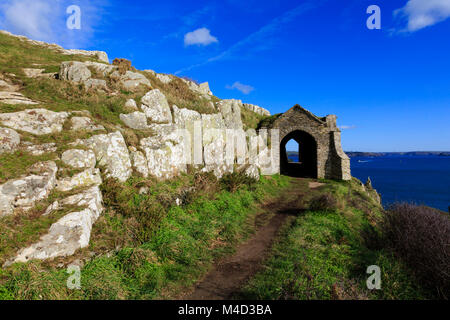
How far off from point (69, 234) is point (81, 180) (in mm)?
2189

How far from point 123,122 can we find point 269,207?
9.57 m

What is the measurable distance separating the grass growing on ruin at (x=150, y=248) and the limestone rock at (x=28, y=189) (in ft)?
5.45

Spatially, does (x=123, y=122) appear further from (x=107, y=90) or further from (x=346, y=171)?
(x=346, y=171)

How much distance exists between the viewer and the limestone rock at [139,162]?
912cm

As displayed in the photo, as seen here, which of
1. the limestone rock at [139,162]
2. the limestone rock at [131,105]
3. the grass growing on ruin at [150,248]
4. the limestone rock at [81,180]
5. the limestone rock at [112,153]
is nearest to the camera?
the grass growing on ruin at [150,248]

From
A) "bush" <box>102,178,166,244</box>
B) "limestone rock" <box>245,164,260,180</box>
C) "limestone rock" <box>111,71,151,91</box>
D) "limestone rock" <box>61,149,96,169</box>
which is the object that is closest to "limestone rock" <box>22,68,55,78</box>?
"limestone rock" <box>111,71,151,91</box>

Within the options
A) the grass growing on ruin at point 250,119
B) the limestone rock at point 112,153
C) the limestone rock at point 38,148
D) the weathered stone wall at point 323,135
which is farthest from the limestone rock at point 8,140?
the weathered stone wall at point 323,135

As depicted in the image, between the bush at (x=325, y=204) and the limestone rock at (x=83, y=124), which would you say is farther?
the bush at (x=325, y=204)

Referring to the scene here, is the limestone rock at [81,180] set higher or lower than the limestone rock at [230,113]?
lower

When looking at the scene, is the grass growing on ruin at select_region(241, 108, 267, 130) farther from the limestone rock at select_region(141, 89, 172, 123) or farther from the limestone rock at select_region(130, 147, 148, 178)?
the limestone rock at select_region(130, 147, 148, 178)

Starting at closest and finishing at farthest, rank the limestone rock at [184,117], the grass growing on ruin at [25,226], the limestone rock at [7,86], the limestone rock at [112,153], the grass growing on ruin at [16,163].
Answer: the grass growing on ruin at [25,226] → the grass growing on ruin at [16,163] → the limestone rock at [112,153] → the limestone rock at [7,86] → the limestone rock at [184,117]

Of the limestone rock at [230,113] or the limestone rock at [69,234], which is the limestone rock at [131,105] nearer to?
the limestone rock at [69,234]

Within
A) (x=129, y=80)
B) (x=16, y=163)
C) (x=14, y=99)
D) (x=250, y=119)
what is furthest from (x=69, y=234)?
(x=250, y=119)

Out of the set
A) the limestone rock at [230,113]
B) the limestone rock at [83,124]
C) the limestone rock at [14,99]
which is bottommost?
the limestone rock at [83,124]
